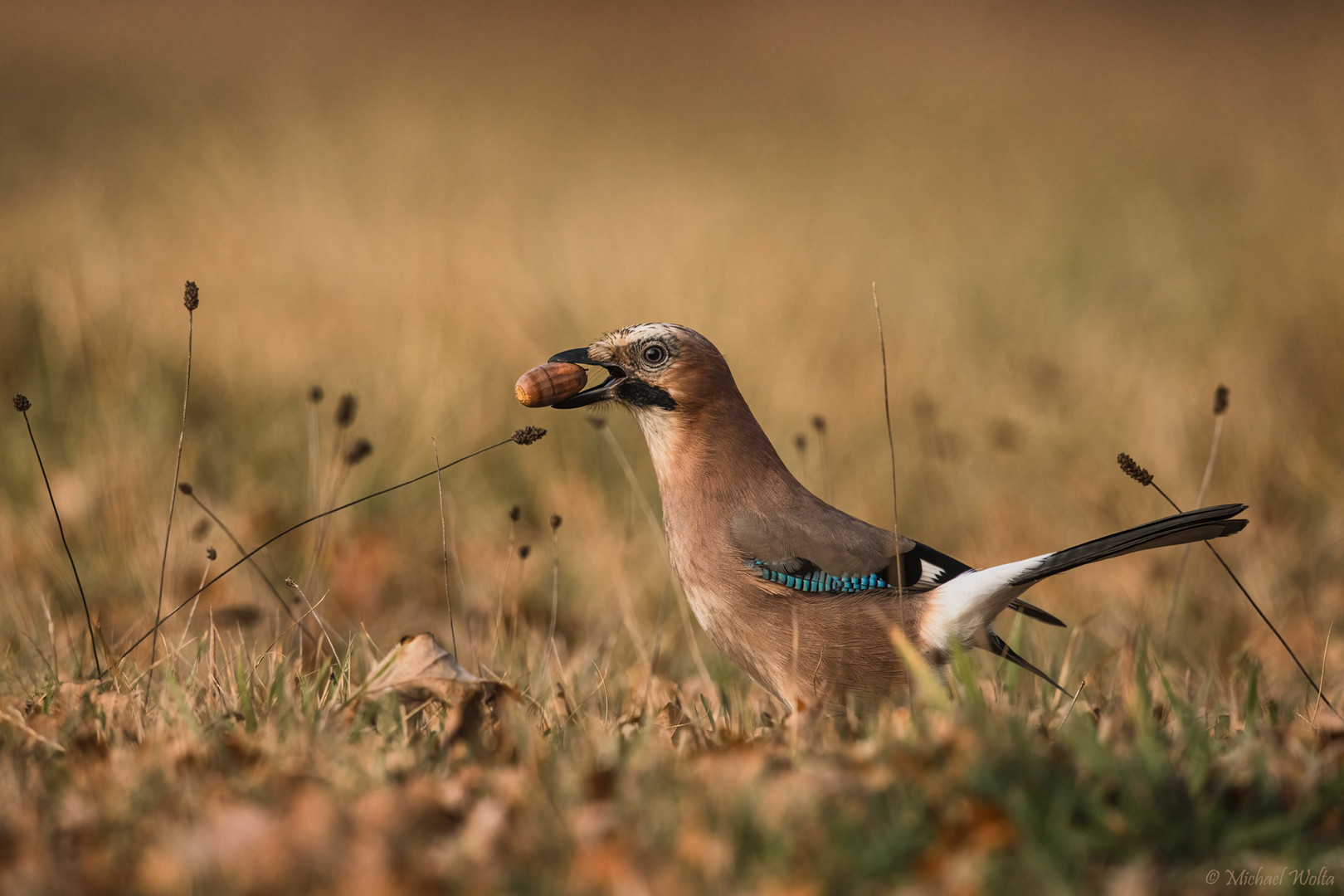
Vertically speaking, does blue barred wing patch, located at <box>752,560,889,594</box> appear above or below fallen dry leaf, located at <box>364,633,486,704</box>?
above

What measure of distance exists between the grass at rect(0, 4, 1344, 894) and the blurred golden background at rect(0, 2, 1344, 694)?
4 centimetres

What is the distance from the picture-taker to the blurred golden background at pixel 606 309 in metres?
5.43

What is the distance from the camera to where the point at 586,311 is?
7.36 metres

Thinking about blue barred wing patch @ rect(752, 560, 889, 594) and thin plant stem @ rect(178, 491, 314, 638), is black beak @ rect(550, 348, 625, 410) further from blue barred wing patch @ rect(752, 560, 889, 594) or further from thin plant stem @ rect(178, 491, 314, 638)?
thin plant stem @ rect(178, 491, 314, 638)

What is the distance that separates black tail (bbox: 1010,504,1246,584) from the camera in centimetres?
322

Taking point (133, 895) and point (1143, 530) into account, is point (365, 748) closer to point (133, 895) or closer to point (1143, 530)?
point (133, 895)

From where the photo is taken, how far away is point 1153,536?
3246 millimetres

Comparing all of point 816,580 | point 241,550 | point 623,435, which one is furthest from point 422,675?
point 623,435

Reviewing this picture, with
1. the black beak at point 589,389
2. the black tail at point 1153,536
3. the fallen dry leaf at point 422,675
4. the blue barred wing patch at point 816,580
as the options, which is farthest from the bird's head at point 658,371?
the black tail at point 1153,536


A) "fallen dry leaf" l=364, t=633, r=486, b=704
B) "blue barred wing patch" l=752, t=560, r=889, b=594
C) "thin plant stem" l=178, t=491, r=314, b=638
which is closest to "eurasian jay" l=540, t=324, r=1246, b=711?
"blue barred wing patch" l=752, t=560, r=889, b=594

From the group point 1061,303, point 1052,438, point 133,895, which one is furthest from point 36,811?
point 1061,303

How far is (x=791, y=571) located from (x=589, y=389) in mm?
851

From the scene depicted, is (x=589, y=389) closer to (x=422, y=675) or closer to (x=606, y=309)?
(x=422, y=675)

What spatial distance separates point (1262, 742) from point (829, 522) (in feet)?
4.33
